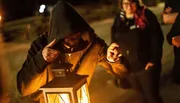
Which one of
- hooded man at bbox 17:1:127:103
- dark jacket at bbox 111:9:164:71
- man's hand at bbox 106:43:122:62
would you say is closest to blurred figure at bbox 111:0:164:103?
dark jacket at bbox 111:9:164:71

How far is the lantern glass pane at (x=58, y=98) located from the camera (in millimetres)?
2221

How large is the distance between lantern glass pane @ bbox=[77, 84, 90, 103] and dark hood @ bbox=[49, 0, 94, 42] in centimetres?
39

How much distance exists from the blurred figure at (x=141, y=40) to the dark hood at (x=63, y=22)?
2.38 m

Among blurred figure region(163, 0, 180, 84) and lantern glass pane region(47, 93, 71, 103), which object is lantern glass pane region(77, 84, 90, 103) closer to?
lantern glass pane region(47, 93, 71, 103)

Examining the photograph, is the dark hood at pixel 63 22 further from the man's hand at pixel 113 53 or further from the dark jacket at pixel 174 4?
the dark jacket at pixel 174 4

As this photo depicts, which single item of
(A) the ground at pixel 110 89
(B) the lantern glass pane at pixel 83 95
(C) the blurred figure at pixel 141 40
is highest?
(B) the lantern glass pane at pixel 83 95

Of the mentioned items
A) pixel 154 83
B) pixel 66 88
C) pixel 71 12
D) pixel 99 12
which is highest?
pixel 71 12

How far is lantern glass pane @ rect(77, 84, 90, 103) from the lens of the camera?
2.31m

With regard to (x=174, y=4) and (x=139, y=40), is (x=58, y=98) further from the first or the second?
(x=174, y=4)

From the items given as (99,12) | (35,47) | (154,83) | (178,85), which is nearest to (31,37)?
(99,12)

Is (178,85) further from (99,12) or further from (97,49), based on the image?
(99,12)

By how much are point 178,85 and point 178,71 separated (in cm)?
41

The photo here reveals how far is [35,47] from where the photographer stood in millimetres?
2605

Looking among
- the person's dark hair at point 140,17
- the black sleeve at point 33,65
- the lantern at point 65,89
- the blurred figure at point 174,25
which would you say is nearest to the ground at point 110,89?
the blurred figure at point 174,25
